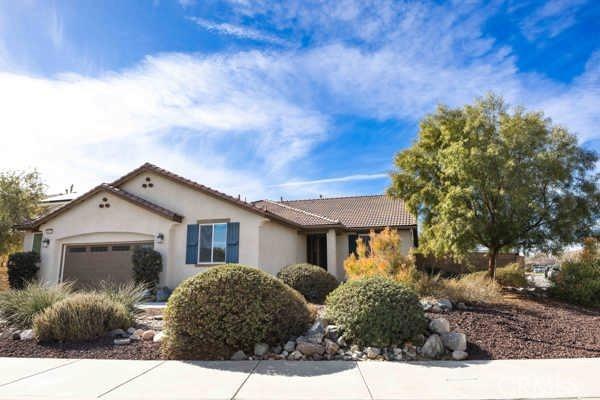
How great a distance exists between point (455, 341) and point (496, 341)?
105 centimetres

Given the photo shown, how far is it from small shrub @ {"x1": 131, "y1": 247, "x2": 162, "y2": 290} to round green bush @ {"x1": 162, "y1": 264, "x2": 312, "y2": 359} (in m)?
8.43

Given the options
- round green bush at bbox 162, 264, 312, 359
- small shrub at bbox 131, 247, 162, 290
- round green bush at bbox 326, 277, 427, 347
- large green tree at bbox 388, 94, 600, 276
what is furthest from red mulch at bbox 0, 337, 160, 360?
large green tree at bbox 388, 94, 600, 276

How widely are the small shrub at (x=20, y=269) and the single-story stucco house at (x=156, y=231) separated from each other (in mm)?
426

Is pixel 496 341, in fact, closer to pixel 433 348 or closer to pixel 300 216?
pixel 433 348

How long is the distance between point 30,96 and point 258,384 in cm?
1096

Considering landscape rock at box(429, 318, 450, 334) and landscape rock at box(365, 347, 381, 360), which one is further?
landscape rock at box(429, 318, 450, 334)

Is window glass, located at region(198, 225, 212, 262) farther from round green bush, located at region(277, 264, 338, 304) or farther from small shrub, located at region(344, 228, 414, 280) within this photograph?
small shrub, located at region(344, 228, 414, 280)

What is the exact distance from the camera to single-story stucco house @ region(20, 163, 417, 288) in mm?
15648

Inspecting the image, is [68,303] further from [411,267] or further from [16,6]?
[411,267]

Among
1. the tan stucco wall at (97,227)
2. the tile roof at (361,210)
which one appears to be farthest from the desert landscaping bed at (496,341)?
the tile roof at (361,210)

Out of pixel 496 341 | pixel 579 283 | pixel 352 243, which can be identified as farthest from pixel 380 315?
pixel 352 243

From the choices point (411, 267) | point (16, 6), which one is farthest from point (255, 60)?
point (411, 267)

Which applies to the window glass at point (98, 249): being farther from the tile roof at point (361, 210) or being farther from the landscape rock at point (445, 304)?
the landscape rock at point (445, 304)

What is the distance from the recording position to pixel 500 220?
14297 mm
